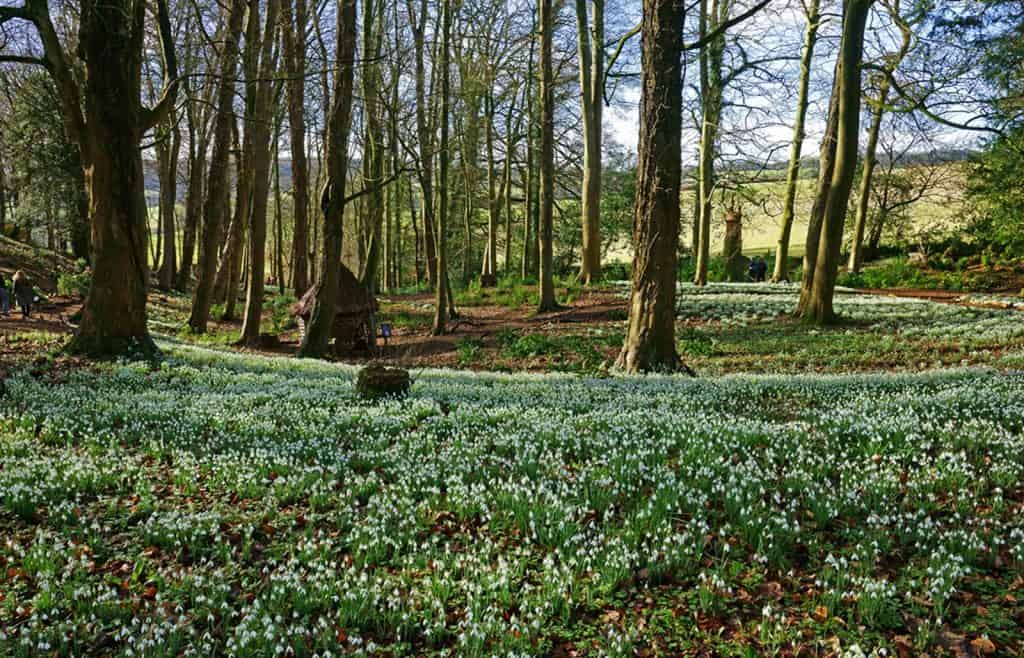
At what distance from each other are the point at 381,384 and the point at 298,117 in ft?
53.5

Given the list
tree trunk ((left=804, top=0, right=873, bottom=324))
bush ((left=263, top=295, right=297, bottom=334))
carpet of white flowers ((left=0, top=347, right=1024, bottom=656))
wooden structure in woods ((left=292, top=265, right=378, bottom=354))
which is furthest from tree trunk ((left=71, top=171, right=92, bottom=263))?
tree trunk ((left=804, top=0, right=873, bottom=324))

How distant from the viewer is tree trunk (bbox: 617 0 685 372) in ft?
36.7

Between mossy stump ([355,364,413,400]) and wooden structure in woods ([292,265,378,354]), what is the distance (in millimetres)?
10152

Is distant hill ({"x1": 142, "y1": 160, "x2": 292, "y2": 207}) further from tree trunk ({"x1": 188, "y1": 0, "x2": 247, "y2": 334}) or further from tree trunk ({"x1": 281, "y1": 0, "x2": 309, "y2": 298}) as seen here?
tree trunk ({"x1": 188, "y1": 0, "x2": 247, "y2": 334})

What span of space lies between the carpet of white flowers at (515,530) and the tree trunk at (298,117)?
9.62 meters

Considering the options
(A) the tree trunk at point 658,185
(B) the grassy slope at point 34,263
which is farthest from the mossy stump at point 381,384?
(B) the grassy slope at point 34,263

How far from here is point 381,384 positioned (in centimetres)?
932

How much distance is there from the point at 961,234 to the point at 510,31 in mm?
28970

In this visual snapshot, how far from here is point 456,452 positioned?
628cm

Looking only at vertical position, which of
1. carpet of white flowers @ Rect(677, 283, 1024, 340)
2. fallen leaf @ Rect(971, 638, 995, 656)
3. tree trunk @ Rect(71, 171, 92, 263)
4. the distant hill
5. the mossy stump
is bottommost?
fallen leaf @ Rect(971, 638, 995, 656)

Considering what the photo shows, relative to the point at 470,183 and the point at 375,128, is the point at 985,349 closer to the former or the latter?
the point at 375,128

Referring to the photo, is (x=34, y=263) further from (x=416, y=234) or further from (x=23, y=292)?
(x=416, y=234)

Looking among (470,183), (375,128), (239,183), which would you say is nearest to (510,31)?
(470,183)

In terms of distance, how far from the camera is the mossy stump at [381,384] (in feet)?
30.3
